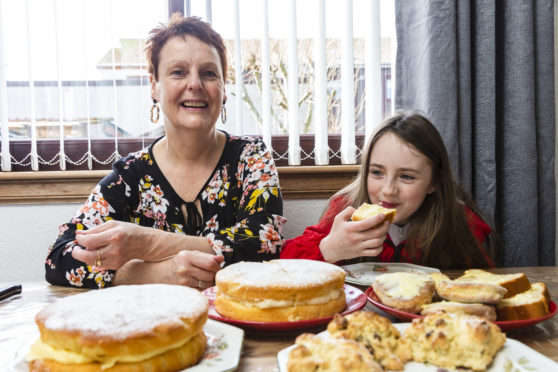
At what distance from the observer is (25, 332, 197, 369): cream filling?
566 millimetres

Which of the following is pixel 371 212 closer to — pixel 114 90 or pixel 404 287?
pixel 404 287

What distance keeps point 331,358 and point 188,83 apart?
1187 mm

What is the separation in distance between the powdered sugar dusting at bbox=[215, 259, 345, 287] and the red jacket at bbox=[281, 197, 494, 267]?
0.42m

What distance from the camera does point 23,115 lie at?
6.26 feet

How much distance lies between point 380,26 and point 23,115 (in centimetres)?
160

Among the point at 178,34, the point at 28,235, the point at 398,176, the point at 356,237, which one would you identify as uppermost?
A: the point at 178,34

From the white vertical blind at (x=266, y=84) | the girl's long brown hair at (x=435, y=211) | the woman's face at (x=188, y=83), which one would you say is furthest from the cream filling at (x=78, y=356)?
the white vertical blind at (x=266, y=84)

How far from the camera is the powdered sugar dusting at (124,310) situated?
57 centimetres

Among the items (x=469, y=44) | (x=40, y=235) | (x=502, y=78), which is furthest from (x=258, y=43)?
(x=40, y=235)

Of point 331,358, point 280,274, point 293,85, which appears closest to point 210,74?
point 293,85

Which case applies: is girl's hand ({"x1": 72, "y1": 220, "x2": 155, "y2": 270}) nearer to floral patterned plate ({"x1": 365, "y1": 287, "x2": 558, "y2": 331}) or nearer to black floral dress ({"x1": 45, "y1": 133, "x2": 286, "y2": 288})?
black floral dress ({"x1": 45, "y1": 133, "x2": 286, "y2": 288})

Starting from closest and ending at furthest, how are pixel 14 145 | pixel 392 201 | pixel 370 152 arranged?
pixel 392 201, pixel 370 152, pixel 14 145

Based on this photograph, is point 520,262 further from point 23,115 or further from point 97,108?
point 23,115

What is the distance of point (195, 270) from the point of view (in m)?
1.08
